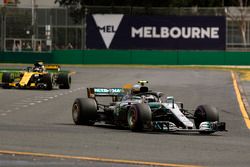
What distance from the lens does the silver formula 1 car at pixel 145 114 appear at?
1407 centimetres

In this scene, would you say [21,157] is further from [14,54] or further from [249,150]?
[14,54]

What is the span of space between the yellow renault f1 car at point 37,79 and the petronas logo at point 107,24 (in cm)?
4339

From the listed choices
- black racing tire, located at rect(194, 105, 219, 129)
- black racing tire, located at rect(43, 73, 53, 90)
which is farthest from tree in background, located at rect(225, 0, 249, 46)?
black racing tire, located at rect(194, 105, 219, 129)

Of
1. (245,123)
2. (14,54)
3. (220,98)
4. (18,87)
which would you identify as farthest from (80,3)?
(245,123)

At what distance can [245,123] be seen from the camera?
57.5 ft

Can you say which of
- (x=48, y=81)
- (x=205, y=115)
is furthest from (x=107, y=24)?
(x=205, y=115)

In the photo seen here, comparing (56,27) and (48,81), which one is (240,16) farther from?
(48,81)

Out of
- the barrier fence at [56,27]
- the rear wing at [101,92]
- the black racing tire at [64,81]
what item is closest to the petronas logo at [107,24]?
the barrier fence at [56,27]

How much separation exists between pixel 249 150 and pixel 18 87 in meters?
20.0

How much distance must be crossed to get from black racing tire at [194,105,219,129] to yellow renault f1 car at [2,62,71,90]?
15.7m

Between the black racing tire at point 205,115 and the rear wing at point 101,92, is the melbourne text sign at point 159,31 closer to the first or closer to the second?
the rear wing at point 101,92

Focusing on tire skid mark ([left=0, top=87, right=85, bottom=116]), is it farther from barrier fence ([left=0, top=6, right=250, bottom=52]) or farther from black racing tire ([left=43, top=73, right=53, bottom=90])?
barrier fence ([left=0, top=6, right=250, bottom=52])

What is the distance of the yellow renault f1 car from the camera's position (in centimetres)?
3034

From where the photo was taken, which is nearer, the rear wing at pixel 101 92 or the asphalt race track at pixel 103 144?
the asphalt race track at pixel 103 144
